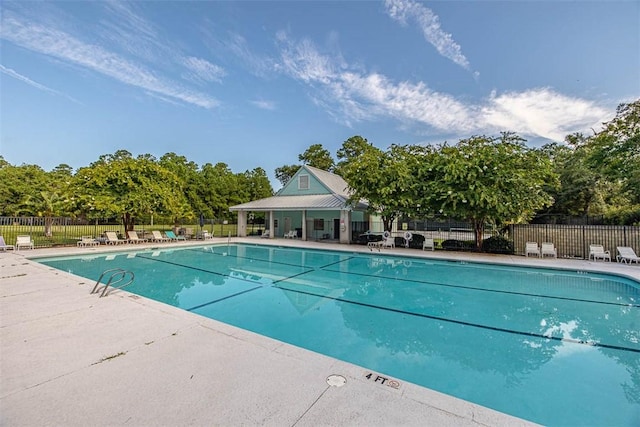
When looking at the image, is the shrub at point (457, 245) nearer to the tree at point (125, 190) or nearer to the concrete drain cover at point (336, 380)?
the concrete drain cover at point (336, 380)

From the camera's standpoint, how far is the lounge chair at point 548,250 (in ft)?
44.6

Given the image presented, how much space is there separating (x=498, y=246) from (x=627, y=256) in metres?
4.74

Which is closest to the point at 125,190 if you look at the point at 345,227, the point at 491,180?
the point at 345,227

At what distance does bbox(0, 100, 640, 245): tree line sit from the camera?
46.0 ft

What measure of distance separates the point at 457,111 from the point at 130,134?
112 feet

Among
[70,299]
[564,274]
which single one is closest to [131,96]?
[70,299]

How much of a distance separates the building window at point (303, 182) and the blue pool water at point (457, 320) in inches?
503

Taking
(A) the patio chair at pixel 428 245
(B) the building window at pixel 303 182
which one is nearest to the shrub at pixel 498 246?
(A) the patio chair at pixel 428 245

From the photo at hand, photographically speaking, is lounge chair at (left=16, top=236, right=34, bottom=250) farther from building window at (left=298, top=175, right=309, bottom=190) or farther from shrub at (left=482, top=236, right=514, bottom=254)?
shrub at (left=482, top=236, right=514, bottom=254)

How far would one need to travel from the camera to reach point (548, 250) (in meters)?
13.7

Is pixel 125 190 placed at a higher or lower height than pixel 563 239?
higher

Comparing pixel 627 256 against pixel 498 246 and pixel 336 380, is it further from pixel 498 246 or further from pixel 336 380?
pixel 336 380

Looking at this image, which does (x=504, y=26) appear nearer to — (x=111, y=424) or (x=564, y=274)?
(x=564, y=274)

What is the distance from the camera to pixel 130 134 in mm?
32781
